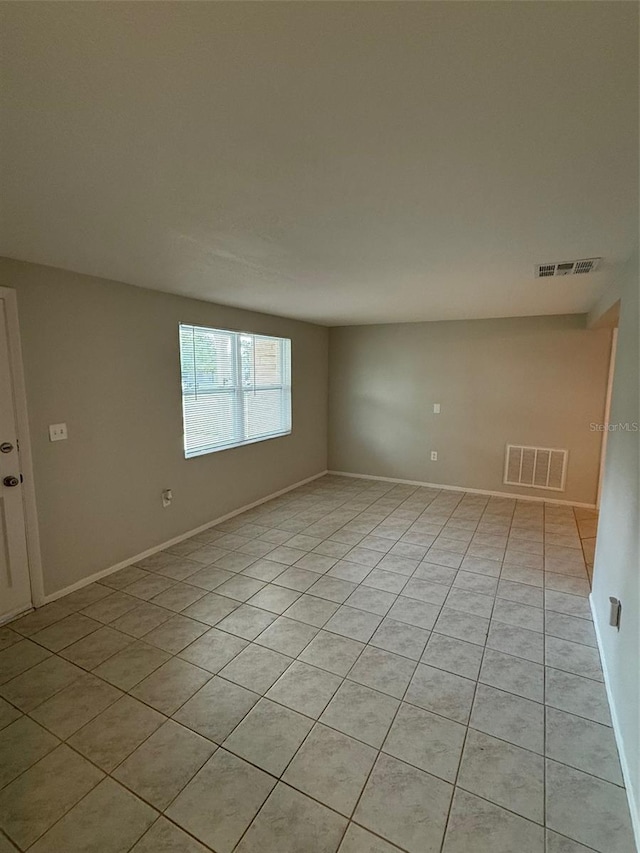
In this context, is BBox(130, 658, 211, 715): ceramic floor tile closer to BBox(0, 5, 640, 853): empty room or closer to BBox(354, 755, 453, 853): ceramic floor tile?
BBox(0, 5, 640, 853): empty room

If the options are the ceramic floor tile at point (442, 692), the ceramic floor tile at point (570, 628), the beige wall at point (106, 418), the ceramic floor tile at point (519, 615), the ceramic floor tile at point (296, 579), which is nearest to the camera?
the ceramic floor tile at point (442, 692)

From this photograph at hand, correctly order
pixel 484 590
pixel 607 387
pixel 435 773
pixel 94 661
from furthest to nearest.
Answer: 1. pixel 607 387
2. pixel 484 590
3. pixel 94 661
4. pixel 435 773

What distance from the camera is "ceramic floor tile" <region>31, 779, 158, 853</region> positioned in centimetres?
131

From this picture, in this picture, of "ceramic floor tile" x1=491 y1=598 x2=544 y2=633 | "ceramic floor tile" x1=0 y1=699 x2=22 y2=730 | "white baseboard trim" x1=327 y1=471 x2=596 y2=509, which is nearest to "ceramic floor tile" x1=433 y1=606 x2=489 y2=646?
"ceramic floor tile" x1=491 y1=598 x2=544 y2=633

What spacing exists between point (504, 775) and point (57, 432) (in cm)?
308

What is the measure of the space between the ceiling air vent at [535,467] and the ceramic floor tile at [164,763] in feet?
14.4

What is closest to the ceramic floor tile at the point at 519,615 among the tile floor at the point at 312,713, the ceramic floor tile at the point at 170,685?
the tile floor at the point at 312,713

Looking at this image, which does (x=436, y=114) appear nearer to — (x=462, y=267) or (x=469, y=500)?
(x=462, y=267)

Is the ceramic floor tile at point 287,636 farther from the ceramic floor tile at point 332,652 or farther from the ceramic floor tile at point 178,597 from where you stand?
the ceramic floor tile at point 178,597

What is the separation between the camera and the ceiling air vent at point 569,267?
7.75 ft

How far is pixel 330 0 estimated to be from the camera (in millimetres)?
708

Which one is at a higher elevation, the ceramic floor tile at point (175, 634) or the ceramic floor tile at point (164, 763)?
the ceramic floor tile at point (175, 634)

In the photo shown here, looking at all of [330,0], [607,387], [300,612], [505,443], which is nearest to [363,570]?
[300,612]

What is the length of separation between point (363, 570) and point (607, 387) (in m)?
3.40
